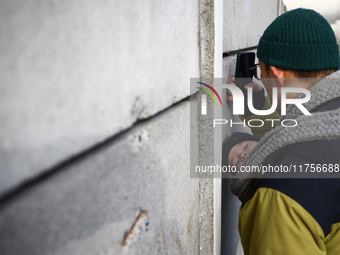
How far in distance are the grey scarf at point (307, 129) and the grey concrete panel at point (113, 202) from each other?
0.42 m

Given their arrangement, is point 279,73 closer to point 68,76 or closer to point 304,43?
point 304,43

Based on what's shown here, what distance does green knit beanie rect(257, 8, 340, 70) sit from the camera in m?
1.81

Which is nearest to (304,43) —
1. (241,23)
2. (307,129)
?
(307,129)

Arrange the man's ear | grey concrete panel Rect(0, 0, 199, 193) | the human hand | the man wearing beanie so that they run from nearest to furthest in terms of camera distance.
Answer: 1. grey concrete panel Rect(0, 0, 199, 193)
2. the man wearing beanie
3. the man's ear
4. the human hand

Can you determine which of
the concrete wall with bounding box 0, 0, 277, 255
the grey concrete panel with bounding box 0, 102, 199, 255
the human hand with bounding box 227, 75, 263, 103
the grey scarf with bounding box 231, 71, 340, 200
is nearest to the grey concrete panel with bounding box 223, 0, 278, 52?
the human hand with bounding box 227, 75, 263, 103

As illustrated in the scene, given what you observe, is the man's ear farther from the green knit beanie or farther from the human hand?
the human hand

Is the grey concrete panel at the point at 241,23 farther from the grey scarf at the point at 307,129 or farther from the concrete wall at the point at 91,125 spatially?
the concrete wall at the point at 91,125

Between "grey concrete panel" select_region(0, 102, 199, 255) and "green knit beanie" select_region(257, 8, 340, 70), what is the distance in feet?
2.75

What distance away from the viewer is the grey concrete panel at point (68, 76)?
0.54 metres

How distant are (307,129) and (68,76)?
113 centimetres

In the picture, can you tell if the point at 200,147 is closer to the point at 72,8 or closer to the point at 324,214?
the point at 324,214

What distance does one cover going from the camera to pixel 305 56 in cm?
181

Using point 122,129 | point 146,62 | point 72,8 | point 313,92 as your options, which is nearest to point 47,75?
point 72,8

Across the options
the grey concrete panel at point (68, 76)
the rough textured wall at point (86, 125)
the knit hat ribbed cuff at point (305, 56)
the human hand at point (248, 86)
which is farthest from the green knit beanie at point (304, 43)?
the grey concrete panel at point (68, 76)
